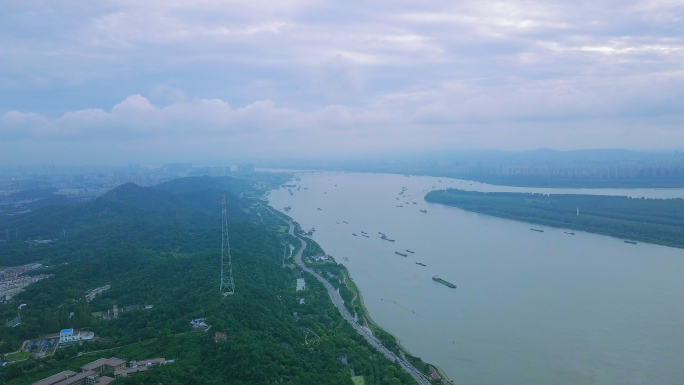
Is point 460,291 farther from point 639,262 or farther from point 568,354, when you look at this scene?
point 639,262

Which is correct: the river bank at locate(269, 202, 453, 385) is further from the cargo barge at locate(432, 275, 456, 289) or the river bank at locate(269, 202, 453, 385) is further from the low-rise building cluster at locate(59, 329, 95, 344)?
the low-rise building cluster at locate(59, 329, 95, 344)

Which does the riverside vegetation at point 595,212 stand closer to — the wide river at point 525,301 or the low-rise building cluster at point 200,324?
the wide river at point 525,301

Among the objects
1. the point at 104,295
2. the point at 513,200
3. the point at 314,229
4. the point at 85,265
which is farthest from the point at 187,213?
the point at 513,200

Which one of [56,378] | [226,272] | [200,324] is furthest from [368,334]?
[56,378]

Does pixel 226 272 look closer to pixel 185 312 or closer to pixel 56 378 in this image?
pixel 185 312

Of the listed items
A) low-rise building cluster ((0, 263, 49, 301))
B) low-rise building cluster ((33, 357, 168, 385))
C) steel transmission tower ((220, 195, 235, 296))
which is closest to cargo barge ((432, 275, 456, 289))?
steel transmission tower ((220, 195, 235, 296))

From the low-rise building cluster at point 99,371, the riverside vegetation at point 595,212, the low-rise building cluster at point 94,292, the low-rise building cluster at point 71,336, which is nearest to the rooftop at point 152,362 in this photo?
the low-rise building cluster at point 99,371
